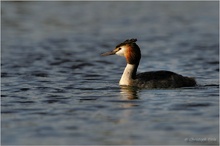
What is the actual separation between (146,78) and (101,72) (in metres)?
3.94

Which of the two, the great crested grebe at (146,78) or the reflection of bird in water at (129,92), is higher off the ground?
the great crested grebe at (146,78)

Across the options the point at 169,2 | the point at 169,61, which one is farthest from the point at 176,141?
the point at 169,2

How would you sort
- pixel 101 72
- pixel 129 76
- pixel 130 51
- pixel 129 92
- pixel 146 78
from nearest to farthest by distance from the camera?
pixel 129 92
pixel 146 78
pixel 129 76
pixel 130 51
pixel 101 72

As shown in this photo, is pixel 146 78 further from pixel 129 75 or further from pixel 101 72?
pixel 101 72

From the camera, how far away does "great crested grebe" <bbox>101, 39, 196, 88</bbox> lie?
15617mm

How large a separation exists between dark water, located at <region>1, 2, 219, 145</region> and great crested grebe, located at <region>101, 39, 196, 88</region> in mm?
347

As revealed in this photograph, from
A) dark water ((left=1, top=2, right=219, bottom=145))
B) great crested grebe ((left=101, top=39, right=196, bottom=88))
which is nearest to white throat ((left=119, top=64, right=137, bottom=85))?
great crested grebe ((left=101, top=39, right=196, bottom=88))

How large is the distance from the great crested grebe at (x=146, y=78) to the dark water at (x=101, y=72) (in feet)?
1.14

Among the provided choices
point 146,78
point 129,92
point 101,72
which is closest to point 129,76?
point 146,78

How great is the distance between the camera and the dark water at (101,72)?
438 inches

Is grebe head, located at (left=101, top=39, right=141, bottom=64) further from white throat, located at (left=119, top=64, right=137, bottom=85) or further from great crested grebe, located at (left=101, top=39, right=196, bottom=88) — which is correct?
white throat, located at (left=119, top=64, right=137, bottom=85)

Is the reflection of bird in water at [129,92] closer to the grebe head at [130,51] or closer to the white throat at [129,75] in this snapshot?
the white throat at [129,75]

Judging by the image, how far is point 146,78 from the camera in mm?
15727

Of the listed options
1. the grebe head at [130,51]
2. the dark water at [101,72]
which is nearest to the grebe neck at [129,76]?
the grebe head at [130,51]
